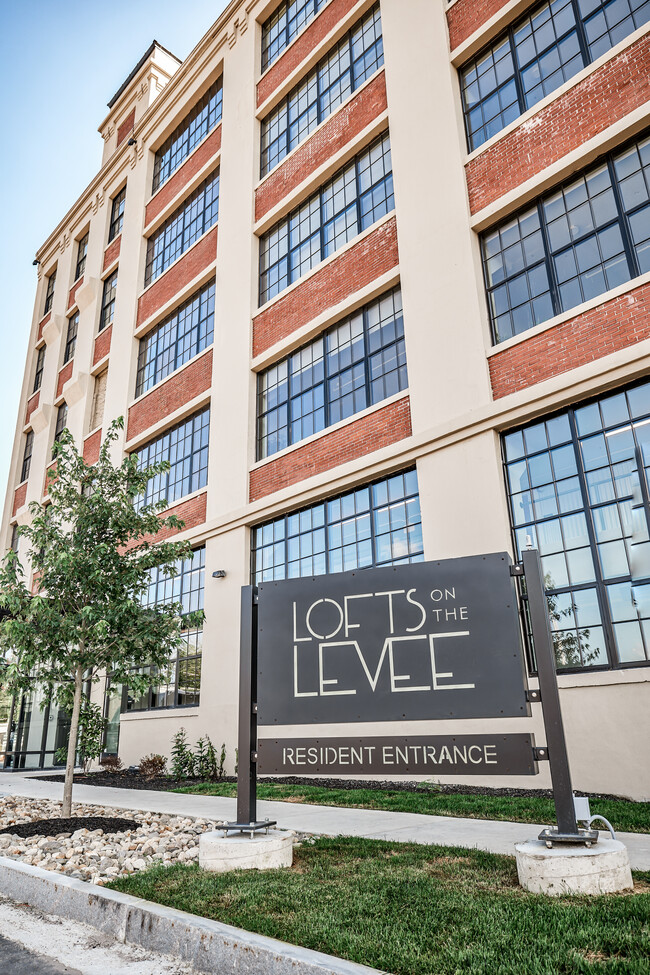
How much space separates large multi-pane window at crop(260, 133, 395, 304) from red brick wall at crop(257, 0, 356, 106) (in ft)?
13.9

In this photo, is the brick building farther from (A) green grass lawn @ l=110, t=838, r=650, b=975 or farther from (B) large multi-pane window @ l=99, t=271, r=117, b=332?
(A) green grass lawn @ l=110, t=838, r=650, b=975

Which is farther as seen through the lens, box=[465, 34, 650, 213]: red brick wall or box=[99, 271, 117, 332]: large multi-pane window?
box=[99, 271, 117, 332]: large multi-pane window

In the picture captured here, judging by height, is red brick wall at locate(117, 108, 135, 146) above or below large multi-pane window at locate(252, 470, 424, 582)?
above

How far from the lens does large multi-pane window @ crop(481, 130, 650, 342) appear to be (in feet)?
32.4

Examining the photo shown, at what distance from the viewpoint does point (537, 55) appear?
1182 centimetres

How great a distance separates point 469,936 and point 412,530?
857 cm

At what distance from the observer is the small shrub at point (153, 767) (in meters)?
14.4

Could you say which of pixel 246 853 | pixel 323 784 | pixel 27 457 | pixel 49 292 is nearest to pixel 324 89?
pixel 323 784

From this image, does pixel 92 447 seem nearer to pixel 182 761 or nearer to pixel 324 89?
pixel 182 761

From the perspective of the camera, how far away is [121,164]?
86.2 ft

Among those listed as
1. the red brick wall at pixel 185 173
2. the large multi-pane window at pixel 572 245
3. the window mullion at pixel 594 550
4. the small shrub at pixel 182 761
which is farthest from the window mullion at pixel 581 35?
the small shrub at pixel 182 761

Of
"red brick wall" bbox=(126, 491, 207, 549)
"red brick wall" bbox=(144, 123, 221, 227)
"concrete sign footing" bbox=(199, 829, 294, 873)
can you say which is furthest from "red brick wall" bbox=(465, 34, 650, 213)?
"red brick wall" bbox=(144, 123, 221, 227)

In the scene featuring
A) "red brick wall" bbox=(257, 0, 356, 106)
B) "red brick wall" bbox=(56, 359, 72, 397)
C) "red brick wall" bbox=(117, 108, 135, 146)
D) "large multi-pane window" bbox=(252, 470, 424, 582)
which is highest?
"red brick wall" bbox=(117, 108, 135, 146)

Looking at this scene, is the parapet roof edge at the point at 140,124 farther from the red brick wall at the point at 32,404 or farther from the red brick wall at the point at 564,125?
the red brick wall at the point at 564,125
